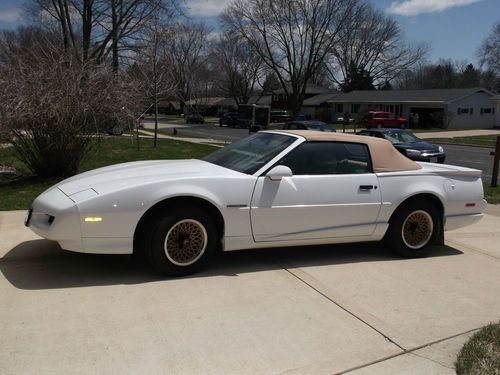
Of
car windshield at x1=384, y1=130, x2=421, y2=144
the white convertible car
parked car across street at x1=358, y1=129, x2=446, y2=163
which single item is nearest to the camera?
the white convertible car

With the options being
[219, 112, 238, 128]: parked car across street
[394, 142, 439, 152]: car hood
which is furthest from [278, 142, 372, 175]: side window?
[219, 112, 238, 128]: parked car across street

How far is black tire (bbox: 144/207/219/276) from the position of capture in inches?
180

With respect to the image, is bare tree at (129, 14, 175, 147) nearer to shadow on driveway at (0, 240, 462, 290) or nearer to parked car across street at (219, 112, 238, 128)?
shadow on driveway at (0, 240, 462, 290)

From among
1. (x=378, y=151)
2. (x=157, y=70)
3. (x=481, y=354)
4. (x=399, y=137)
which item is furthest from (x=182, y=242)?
(x=157, y=70)

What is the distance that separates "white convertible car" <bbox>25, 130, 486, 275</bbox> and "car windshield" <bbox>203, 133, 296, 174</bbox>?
19 mm

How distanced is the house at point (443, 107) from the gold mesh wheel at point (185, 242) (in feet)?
150

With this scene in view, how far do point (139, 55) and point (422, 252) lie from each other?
26.4 metres

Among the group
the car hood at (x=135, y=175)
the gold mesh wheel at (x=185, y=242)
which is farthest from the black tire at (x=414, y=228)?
the gold mesh wheel at (x=185, y=242)

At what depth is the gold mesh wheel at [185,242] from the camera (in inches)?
182

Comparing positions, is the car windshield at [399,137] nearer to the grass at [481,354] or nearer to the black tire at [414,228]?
the black tire at [414,228]

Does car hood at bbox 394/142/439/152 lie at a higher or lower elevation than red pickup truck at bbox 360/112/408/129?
lower

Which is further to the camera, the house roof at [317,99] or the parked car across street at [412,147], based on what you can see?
the house roof at [317,99]

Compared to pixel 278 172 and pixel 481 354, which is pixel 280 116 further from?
pixel 481 354

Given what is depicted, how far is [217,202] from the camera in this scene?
15.5 ft
